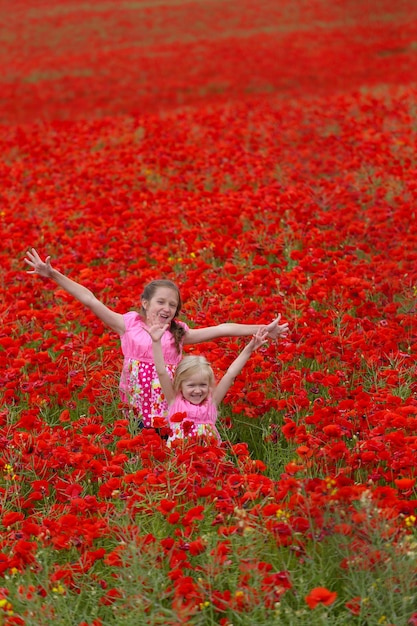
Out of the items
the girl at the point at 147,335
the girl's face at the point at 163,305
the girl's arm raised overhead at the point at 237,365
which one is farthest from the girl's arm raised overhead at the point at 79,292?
the girl's arm raised overhead at the point at 237,365

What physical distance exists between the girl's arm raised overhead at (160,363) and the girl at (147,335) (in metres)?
0.25

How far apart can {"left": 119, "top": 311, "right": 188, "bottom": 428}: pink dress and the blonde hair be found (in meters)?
0.38

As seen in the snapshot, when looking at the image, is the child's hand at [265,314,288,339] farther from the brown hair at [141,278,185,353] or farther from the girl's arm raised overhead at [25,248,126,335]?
the girl's arm raised overhead at [25,248,126,335]

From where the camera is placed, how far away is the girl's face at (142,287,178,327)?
17.0 feet

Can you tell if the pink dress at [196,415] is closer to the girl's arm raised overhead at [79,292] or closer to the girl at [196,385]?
the girl at [196,385]

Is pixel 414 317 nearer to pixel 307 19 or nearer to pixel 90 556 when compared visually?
pixel 90 556

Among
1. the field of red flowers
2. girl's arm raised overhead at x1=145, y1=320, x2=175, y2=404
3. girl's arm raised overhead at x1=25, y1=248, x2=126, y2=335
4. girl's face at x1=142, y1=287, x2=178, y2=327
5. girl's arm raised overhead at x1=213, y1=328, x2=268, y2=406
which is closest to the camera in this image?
the field of red flowers

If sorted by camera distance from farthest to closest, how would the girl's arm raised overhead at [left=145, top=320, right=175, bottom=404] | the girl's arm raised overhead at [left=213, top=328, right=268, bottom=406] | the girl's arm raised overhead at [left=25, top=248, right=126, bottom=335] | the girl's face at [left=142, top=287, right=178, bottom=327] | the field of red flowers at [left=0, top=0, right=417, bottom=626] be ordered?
the girl's face at [left=142, top=287, right=178, bottom=327], the girl's arm raised overhead at [left=25, top=248, right=126, bottom=335], the girl's arm raised overhead at [left=213, top=328, right=268, bottom=406], the girl's arm raised overhead at [left=145, top=320, right=175, bottom=404], the field of red flowers at [left=0, top=0, right=417, bottom=626]

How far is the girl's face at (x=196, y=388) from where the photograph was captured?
4.86m

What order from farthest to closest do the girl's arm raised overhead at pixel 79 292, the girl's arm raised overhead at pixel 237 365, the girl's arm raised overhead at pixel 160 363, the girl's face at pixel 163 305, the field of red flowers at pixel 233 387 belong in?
the girl's face at pixel 163 305
the girl's arm raised overhead at pixel 79 292
the girl's arm raised overhead at pixel 237 365
the girl's arm raised overhead at pixel 160 363
the field of red flowers at pixel 233 387

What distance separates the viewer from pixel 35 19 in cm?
3300

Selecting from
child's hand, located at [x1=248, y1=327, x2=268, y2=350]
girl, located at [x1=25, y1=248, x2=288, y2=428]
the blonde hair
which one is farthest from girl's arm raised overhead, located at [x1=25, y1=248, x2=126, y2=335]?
child's hand, located at [x1=248, y1=327, x2=268, y2=350]

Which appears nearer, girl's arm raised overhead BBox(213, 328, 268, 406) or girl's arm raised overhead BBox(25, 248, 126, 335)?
girl's arm raised overhead BBox(213, 328, 268, 406)

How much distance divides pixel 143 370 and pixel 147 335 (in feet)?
0.66
